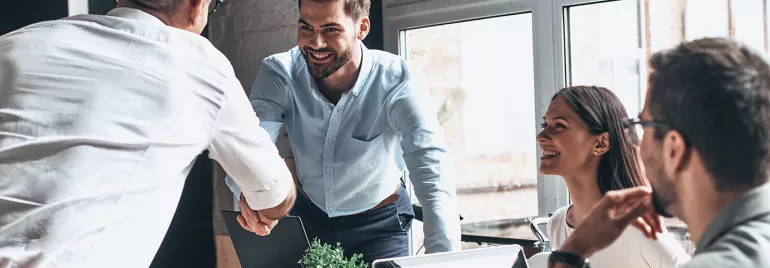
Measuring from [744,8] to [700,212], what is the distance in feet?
5.91

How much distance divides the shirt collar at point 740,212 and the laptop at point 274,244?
1182 mm

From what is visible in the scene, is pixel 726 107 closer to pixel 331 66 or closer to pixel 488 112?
pixel 331 66

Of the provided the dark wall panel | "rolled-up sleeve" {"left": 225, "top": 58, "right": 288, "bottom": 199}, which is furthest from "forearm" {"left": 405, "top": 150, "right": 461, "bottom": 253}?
the dark wall panel

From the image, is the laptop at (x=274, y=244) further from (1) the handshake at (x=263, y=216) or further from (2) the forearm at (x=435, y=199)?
(2) the forearm at (x=435, y=199)

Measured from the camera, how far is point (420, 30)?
12.3 ft

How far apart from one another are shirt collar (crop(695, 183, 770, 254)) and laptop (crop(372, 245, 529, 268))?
670 mm

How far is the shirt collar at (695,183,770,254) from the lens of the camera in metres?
0.96

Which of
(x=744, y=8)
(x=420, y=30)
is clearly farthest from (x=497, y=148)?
(x=744, y=8)

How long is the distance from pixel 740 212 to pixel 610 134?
44.0 inches

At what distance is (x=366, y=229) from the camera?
2.63 meters

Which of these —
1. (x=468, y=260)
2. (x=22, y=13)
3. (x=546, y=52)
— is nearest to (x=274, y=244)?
(x=468, y=260)

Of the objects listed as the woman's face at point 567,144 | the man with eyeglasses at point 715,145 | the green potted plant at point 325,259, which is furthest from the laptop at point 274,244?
the man with eyeglasses at point 715,145

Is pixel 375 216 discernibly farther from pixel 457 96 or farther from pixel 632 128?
pixel 632 128

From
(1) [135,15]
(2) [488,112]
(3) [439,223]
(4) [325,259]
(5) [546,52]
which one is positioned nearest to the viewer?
(1) [135,15]
